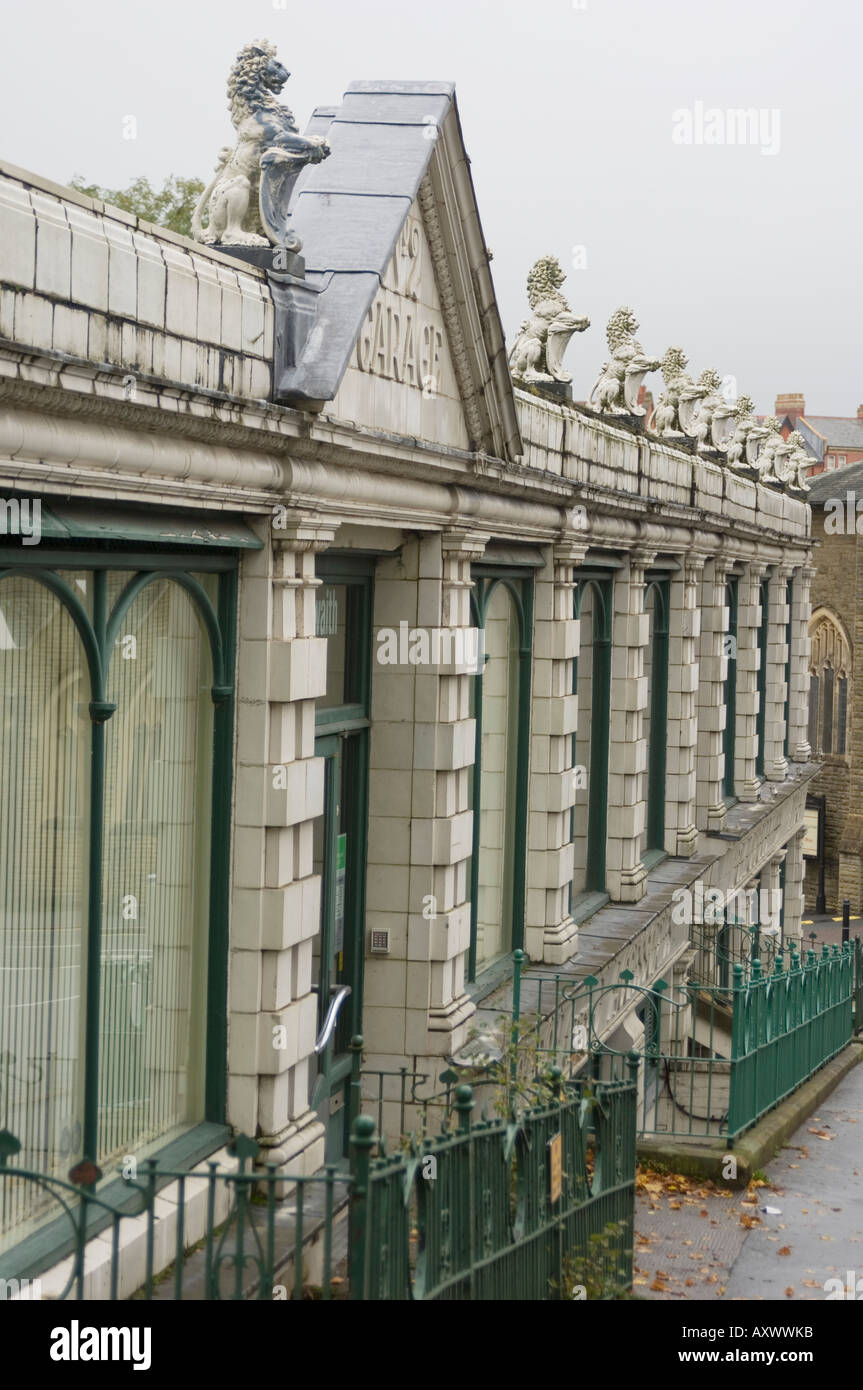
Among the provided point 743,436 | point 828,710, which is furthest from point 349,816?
point 828,710

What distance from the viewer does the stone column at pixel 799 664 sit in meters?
33.2

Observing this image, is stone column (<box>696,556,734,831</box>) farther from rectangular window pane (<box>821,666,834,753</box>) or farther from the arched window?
rectangular window pane (<box>821,666,834,753</box>)

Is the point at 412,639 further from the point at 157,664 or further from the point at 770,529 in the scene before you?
the point at 770,529

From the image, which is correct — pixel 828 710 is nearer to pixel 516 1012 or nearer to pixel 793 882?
pixel 793 882

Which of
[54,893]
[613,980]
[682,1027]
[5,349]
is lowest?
[682,1027]

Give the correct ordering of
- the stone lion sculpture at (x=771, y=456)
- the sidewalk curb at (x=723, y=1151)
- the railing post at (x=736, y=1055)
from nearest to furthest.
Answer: the sidewalk curb at (x=723, y=1151)
the railing post at (x=736, y=1055)
the stone lion sculpture at (x=771, y=456)

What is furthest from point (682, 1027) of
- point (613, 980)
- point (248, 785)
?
point (248, 785)

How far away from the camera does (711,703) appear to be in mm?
24797

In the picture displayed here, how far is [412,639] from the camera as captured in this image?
12.2m

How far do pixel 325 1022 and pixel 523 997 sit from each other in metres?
3.58

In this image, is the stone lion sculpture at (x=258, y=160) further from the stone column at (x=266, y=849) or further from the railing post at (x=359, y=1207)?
the railing post at (x=359, y=1207)

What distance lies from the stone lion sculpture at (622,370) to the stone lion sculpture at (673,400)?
2512 millimetres

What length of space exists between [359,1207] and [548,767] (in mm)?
9574

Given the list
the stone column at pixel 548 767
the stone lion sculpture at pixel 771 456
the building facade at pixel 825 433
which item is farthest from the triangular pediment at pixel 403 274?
the building facade at pixel 825 433
